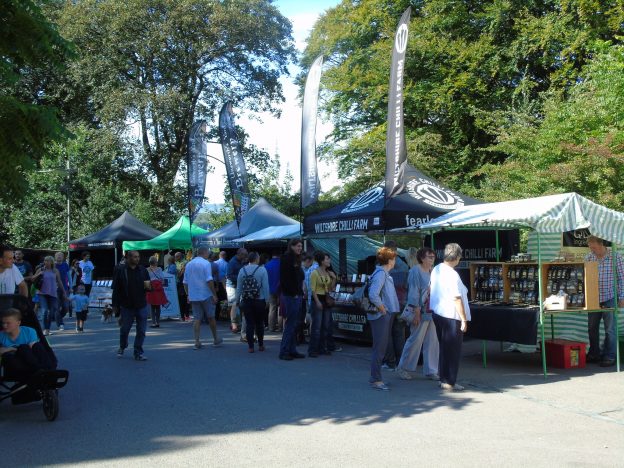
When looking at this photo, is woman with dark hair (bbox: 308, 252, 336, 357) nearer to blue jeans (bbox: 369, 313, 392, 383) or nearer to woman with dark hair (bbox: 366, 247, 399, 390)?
woman with dark hair (bbox: 366, 247, 399, 390)

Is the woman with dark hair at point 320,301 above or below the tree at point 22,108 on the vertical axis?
below

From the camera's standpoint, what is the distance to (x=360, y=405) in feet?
25.5

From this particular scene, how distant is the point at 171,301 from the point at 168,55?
19382mm

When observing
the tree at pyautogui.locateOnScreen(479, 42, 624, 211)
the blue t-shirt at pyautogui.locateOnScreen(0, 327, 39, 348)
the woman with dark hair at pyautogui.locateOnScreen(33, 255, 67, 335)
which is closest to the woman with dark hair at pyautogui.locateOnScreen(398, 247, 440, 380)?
the blue t-shirt at pyautogui.locateOnScreen(0, 327, 39, 348)

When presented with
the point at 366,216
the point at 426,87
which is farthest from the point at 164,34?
the point at 366,216

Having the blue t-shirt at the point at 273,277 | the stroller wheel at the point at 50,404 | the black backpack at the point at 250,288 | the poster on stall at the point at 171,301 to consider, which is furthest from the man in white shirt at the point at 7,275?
the poster on stall at the point at 171,301

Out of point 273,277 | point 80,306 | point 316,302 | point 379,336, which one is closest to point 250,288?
point 316,302

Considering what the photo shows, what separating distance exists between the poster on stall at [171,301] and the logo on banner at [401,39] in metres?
9.70

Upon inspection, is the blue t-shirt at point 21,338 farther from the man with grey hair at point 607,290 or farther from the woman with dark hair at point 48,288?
the man with grey hair at point 607,290

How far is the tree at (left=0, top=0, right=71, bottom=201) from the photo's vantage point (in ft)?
30.6

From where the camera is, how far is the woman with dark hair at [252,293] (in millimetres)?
11945

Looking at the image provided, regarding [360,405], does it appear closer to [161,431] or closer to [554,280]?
[161,431]

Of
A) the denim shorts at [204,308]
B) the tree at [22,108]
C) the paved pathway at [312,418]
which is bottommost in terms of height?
the paved pathway at [312,418]

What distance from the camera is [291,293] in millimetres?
11523
